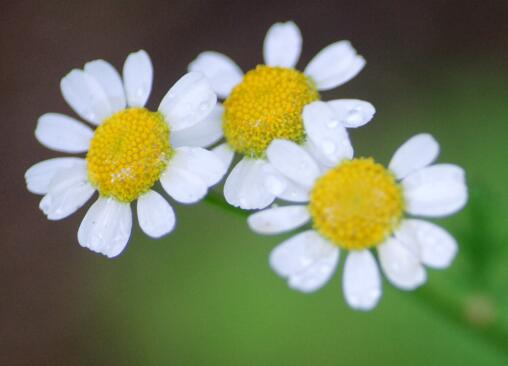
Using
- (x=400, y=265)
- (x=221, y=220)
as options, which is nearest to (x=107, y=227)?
(x=400, y=265)

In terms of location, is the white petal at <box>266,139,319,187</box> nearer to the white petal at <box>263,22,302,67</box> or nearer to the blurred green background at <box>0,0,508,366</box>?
the white petal at <box>263,22,302,67</box>


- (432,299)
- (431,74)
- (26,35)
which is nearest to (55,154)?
(26,35)

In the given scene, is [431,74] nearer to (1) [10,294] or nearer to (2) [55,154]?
(2) [55,154]

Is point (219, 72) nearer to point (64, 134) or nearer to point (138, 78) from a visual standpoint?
point (138, 78)

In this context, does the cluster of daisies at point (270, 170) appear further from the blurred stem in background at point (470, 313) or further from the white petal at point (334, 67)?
the blurred stem in background at point (470, 313)

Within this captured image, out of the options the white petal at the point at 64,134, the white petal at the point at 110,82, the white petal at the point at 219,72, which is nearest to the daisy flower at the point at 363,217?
the white petal at the point at 219,72
